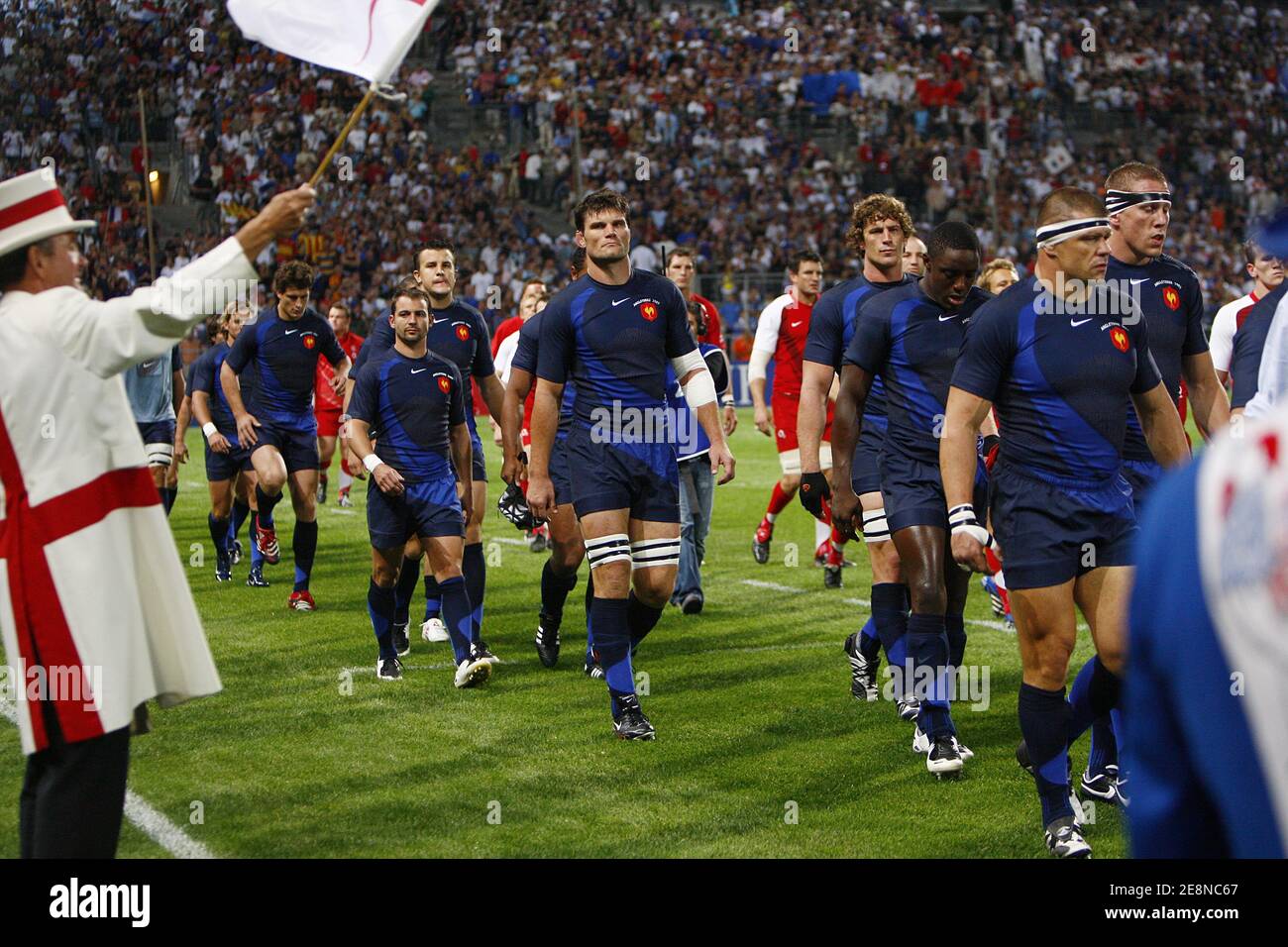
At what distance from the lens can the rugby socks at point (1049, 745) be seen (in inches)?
218

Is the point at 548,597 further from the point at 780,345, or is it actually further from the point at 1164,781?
the point at 1164,781

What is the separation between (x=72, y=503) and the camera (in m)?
4.12

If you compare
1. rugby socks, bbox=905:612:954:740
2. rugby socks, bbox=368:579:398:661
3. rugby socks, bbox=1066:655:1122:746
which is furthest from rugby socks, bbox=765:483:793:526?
rugby socks, bbox=1066:655:1122:746

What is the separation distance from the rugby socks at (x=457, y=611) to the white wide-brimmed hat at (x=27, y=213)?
4.43 m

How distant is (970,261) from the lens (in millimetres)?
6969

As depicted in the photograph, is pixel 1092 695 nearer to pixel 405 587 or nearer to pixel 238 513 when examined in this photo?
pixel 405 587

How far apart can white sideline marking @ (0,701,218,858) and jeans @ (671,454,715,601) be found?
5.33 metres

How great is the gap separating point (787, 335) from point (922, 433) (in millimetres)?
4885

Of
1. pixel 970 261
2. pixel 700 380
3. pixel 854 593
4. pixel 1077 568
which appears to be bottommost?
pixel 854 593

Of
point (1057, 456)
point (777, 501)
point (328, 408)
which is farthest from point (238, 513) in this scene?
point (1057, 456)

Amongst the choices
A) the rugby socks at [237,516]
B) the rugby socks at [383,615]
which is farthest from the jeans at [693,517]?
the rugby socks at [237,516]
